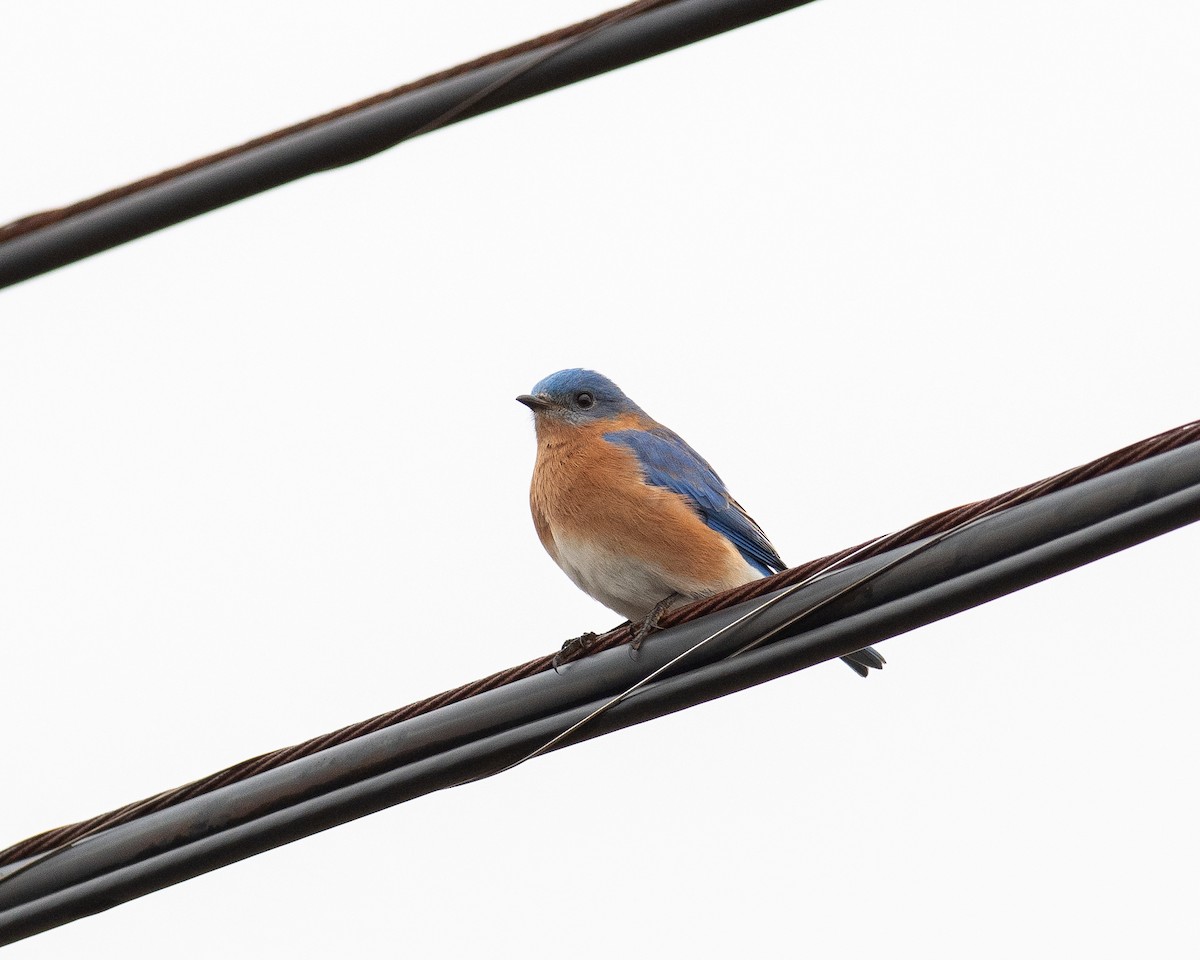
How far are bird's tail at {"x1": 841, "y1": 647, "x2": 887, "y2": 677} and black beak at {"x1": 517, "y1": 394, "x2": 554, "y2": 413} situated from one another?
1823mm

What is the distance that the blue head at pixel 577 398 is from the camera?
7578 mm

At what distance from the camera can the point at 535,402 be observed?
7.65 m

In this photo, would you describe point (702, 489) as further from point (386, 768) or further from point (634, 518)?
point (386, 768)

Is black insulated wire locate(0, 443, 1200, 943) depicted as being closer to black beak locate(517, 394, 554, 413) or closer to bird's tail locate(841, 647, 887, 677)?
bird's tail locate(841, 647, 887, 677)

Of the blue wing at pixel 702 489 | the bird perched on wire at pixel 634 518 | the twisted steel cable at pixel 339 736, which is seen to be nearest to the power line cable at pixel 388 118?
the twisted steel cable at pixel 339 736

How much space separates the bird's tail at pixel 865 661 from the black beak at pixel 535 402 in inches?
71.8

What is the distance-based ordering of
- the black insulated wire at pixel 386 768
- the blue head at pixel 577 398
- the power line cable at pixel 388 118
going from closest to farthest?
the power line cable at pixel 388 118
the black insulated wire at pixel 386 768
the blue head at pixel 577 398

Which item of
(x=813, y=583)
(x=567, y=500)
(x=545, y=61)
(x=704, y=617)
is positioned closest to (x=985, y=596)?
(x=813, y=583)

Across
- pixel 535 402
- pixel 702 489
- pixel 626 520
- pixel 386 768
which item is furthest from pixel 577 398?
pixel 386 768

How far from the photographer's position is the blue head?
24.9 ft

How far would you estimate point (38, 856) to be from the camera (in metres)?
4.07

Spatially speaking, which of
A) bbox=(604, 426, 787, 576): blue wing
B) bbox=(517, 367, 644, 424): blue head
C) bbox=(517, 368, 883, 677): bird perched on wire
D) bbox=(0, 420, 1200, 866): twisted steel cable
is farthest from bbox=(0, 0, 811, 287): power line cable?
bbox=(517, 367, 644, 424): blue head

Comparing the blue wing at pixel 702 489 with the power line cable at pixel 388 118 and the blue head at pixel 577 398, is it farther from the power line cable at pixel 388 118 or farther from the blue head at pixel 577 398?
the power line cable at pixel 388 118

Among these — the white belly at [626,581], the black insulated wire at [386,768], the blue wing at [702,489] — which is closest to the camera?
the black insulated wire at [386,768]
